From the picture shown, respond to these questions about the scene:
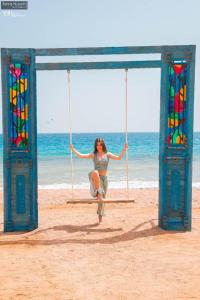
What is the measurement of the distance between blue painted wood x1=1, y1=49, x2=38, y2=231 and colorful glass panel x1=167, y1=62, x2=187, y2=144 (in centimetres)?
213

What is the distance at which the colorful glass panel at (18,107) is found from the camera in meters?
6.13

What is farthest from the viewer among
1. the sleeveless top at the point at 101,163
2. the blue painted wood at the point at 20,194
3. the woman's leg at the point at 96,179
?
the sleeveless top at the point at 101,163

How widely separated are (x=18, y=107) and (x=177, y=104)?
2.47 m

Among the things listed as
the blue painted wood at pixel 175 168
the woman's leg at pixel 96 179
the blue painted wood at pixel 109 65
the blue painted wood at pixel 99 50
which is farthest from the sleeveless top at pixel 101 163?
the blue painted wood at pixel 99 50

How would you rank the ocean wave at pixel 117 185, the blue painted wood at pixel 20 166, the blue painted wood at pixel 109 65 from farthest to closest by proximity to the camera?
the ocean wave at pixel 117 185 → the blue painted wood at pixel 109 65 → the blue painted wood at pixel 20 166

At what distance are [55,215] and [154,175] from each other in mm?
12438

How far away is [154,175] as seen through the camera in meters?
19.7

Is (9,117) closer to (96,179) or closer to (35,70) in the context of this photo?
(35,70)

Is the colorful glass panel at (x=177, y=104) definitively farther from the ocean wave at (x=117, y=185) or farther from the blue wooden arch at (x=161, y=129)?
the ocean wave at (x=117, y=185)

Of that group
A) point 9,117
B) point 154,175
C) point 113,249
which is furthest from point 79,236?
point 154,175

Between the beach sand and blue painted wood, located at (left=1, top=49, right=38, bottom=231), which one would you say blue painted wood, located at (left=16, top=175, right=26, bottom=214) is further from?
the beach sand

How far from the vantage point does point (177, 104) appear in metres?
6.18

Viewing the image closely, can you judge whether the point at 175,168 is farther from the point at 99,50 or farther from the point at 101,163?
the point at 99,50

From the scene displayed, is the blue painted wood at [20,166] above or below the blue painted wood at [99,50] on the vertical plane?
below
